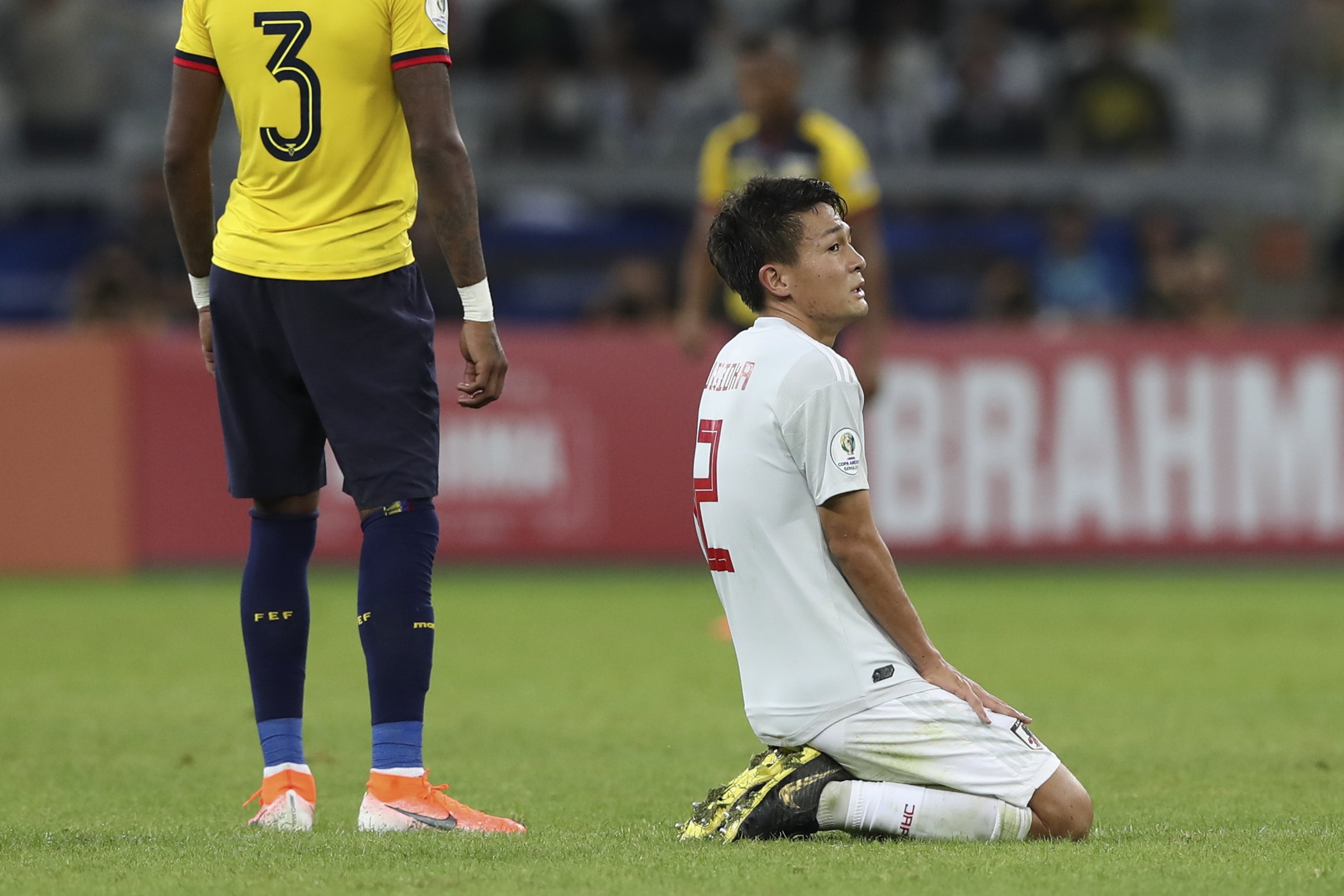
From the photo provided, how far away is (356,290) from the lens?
451 centimetres

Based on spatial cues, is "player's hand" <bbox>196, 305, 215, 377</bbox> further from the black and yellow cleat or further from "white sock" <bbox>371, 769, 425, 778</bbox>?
the black and yellow cleat

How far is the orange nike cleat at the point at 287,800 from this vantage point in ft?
14.8

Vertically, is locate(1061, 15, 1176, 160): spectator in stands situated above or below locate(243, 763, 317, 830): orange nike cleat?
above

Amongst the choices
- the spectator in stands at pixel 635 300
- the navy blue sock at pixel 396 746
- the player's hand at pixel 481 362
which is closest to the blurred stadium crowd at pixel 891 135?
the spectator in stands at pixel 635 300

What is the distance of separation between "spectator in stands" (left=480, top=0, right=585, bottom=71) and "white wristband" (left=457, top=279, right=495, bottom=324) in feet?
40.6

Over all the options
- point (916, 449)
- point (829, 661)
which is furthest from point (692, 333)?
point (829, 661)

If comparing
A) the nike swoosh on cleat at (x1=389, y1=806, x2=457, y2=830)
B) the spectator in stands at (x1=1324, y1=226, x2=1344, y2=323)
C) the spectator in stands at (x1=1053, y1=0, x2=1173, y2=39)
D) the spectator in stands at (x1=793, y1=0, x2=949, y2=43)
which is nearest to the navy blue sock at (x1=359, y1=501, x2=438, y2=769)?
the nike swoosh on cleat at (x1=389, y1=806, x2=457, y2=830)

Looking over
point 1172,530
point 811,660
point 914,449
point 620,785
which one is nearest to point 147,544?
point 914,449

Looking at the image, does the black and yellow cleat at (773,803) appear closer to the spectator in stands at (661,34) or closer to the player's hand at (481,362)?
the player's hand at (481,362)

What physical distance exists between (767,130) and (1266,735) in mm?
3473

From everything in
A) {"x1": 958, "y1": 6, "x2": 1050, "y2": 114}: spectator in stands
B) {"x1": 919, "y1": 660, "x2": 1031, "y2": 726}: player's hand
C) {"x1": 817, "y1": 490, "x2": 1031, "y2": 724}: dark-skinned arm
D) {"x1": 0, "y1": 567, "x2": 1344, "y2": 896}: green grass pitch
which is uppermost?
{"x1": 958, "y1": 6, "x2": 1050, "y2": 114}: spectator in stands

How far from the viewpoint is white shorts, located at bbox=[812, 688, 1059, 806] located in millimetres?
4102

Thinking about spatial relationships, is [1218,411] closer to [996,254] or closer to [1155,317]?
[1155,317]

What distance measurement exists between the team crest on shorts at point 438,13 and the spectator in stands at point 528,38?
40.1ft
